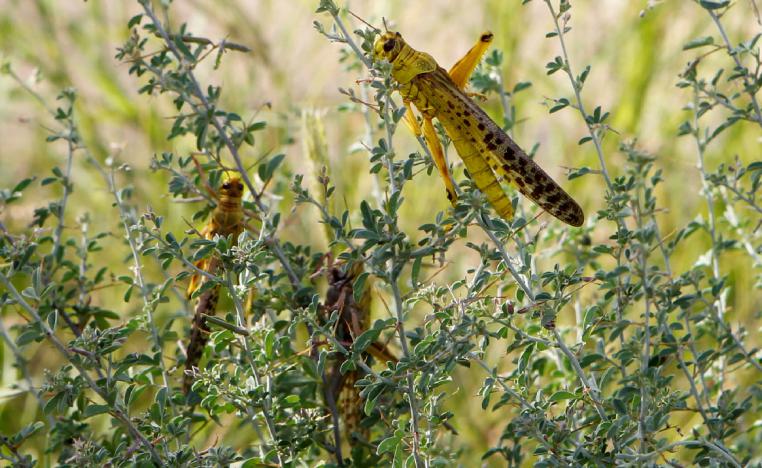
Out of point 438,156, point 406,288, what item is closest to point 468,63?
point 438,156

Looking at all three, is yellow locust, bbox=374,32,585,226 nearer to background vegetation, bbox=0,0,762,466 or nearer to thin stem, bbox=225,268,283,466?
background vegetation, bbox=0,0,762,466

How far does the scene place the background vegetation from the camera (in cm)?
120

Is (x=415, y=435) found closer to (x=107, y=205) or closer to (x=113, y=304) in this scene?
(x=113, y=304)

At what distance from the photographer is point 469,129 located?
64.5 inches

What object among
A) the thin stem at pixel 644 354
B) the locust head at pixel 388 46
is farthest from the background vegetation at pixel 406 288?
the locust head at pixel 388 46

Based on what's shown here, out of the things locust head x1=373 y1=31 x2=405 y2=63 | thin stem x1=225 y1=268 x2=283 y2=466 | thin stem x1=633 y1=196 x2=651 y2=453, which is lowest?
thin stem x1=633 y1=196 x2=651 y2=453

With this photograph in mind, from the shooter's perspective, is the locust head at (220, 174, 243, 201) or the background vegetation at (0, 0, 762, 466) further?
Result: the locust head at (220, 174, 243, 201)

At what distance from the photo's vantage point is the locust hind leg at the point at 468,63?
5.47 feet

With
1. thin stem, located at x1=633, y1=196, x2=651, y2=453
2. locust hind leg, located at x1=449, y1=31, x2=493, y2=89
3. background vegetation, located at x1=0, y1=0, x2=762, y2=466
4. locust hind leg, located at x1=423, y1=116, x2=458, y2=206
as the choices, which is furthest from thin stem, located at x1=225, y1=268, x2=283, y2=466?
locust hind leg, located at x1=449, y1=31, x2=493, y2=89

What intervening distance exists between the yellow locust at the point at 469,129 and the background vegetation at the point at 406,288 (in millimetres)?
70

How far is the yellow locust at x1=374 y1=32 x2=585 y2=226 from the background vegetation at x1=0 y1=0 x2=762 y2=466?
0.07 m

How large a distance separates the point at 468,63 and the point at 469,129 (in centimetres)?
16

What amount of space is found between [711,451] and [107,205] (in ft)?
8.44

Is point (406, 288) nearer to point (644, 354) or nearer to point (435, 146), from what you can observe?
point (435, 146)
